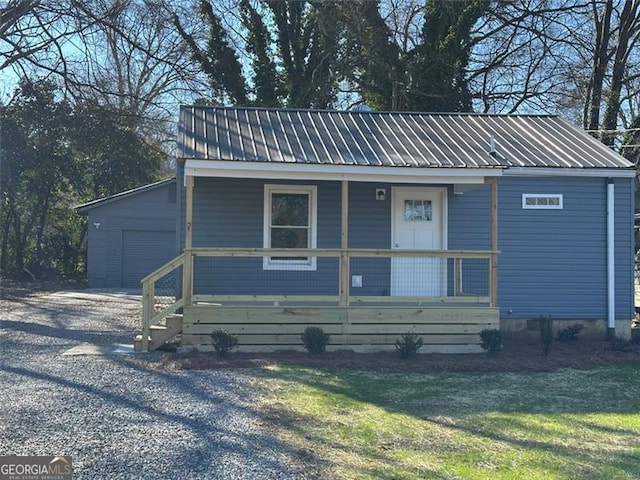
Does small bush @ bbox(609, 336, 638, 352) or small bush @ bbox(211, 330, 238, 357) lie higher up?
A: small bush @ bbox(211, 330, 238, 357)

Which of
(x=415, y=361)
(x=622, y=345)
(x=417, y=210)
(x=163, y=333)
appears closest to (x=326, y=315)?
(x=415, y=361)

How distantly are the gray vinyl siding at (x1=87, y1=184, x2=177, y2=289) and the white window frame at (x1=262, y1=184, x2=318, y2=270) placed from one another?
39.6ft

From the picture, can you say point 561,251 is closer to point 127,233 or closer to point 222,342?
point 222,342

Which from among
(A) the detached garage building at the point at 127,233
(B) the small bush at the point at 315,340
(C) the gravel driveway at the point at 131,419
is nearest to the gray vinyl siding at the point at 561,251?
(B) the small bush at the point at 315,340

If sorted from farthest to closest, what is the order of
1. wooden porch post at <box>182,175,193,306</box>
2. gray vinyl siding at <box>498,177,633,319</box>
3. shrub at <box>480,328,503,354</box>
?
gray vinyl siding at <box>498,177,633,319</box> → shrub at <box>480,328,503,354</box> → wooden porch post at <box>182,175,193,306</box>

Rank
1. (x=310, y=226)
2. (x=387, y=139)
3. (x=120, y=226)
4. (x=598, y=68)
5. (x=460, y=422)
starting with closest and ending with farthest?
(x=460, y=422)
(x=310, y=226)
(x=387, y=139)
(x=598, y=68)
(x=120, y=226)

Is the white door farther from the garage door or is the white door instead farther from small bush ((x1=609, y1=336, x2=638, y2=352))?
the garage door

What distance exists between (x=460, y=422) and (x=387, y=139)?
245 inches

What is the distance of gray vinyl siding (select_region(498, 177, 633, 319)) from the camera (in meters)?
11.2

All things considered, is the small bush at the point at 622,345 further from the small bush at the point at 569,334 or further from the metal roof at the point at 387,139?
the metal roof at the point at 387,139

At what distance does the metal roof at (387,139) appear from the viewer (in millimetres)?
9820

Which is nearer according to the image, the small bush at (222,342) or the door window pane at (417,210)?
the small bush at (222,342)

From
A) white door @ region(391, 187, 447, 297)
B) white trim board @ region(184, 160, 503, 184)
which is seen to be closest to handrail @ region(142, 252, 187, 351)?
white trim board @ region(184, 160, 503, 184)

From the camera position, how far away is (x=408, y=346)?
29.5 ft
